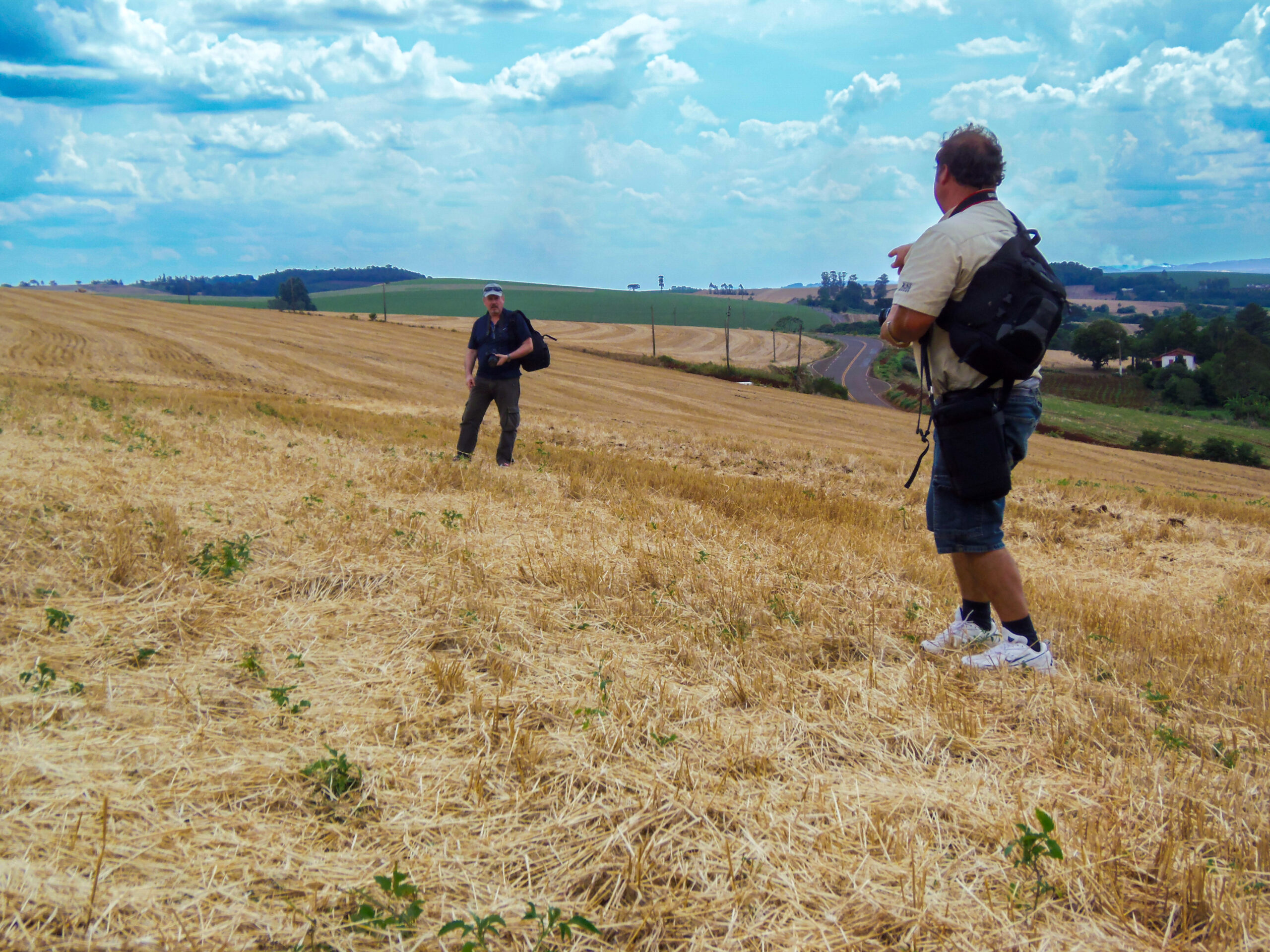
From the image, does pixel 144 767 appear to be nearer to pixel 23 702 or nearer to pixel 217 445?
pixel 23 702

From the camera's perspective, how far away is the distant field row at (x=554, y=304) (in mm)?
104562

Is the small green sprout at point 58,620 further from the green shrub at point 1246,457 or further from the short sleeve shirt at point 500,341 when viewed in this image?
the green shrub at point 1246,457

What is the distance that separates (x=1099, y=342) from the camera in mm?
104438

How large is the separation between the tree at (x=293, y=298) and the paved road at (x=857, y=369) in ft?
197

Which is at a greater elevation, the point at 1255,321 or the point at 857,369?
the point at 1255,321

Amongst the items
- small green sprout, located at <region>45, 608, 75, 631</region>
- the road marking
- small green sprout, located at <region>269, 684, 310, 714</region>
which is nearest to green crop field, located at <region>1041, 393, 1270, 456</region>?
the road marking

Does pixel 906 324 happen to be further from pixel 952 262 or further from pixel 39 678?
pixel 39 678

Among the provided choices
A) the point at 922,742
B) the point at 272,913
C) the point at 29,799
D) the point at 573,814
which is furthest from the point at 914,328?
the point at 29,799

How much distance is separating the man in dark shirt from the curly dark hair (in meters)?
6.35

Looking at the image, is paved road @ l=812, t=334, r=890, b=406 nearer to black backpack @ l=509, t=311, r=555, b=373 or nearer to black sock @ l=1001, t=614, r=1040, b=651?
black backpack @ l=509, t=311, r=555, b=373

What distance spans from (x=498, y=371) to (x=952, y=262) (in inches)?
268

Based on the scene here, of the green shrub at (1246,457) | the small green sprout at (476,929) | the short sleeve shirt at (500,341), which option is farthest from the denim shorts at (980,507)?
the green shrub at (1246,457)

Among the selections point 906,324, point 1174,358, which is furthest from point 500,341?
point 1174,358

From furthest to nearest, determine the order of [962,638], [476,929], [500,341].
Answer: [500,341]
[962,638]
[476,929]
